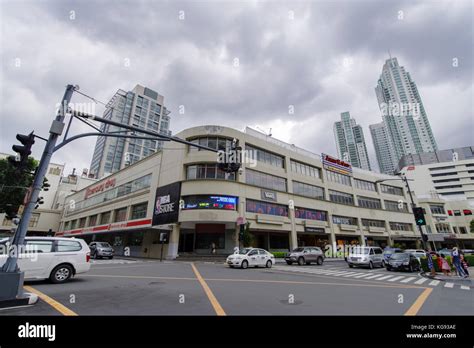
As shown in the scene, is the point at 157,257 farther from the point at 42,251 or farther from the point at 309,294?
the point at 309,294

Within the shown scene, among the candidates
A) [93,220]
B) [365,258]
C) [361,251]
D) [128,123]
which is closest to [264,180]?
[361,251]

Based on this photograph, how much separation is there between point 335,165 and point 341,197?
238 inches

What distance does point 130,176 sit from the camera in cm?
3872

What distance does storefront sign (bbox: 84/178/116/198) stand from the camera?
4312cm

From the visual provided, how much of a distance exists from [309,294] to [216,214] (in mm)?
18722

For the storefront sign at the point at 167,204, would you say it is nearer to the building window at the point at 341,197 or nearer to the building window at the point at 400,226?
the building window at the point at 341,197

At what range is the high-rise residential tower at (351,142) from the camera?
311 ft

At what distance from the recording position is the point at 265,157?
3412cm

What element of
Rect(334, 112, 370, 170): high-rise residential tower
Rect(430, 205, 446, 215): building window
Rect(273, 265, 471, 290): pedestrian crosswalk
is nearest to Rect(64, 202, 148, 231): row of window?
Rect(273, 265, 471, 290): pedestrian crosswalk

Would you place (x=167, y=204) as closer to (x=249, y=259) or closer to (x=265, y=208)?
(x=265, y=208)
